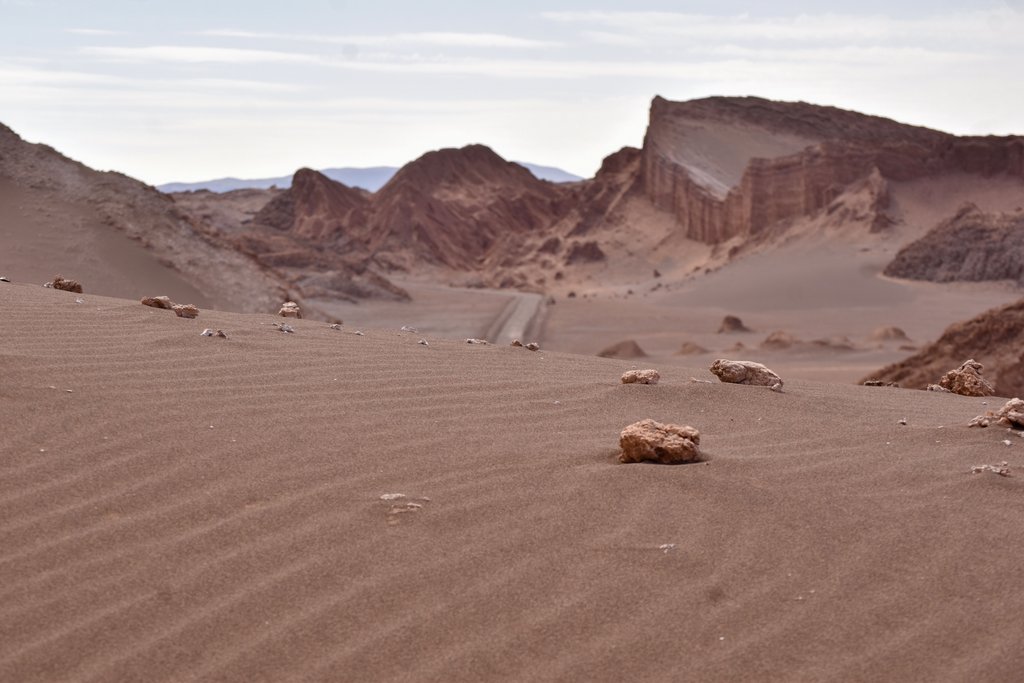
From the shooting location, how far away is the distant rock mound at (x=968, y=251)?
28859 mm

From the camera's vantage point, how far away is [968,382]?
21.6 ft

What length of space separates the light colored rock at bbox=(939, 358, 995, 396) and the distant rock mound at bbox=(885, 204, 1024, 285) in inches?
931

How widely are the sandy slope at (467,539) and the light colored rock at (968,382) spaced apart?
2.09 m

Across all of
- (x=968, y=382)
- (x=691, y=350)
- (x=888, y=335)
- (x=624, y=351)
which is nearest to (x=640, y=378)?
(x=968, y=382)

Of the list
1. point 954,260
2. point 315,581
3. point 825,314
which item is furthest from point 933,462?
point 954,260

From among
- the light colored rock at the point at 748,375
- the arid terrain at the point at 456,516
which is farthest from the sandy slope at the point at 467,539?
the light colored rock at the point at 748,375

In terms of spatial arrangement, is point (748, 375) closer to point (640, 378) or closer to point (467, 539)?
point (640, 378)

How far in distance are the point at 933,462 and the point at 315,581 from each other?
216 cm

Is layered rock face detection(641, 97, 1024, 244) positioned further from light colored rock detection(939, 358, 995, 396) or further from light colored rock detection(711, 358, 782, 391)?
light colored rock detection(711, 358, 782, 391)

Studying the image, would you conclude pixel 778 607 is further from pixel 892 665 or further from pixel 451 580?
pixel 451 580

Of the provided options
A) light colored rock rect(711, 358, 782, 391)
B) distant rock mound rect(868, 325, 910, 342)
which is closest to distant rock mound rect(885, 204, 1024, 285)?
distant rock mound rect(868, 325, 910, 342)

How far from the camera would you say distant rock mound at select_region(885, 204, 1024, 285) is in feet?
94.7

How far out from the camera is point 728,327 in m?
25.8

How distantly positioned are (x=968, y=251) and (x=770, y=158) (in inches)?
602
